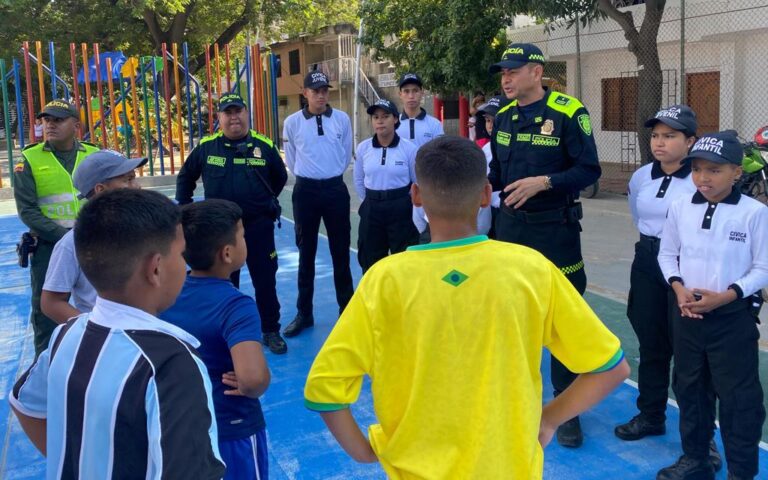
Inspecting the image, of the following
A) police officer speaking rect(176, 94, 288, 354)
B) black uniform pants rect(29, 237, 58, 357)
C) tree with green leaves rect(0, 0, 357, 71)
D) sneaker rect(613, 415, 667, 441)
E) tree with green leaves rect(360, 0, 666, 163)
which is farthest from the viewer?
tree with green leaves rect(0, 0, 357, 71)

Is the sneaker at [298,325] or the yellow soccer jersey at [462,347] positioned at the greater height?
the yellow soccer jersey at [462,347]

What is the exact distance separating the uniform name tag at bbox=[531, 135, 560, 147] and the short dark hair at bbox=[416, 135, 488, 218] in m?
1.88

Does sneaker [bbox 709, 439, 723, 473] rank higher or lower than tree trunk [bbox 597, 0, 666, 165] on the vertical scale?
lower

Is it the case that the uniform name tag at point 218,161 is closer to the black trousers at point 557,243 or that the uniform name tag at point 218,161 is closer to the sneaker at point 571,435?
the black trousers at point 557,243

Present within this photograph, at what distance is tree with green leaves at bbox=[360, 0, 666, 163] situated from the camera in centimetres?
1132

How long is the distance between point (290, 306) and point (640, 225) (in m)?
3.57

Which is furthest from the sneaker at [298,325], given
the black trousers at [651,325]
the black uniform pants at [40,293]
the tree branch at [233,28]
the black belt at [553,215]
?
the tree branch at [233,28]

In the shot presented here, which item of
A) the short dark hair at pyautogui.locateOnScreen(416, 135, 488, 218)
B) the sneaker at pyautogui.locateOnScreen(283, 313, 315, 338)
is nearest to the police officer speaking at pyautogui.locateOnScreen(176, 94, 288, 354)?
the sneaker at pyautogui.locateOnScreen(283, 313, 315, 338)

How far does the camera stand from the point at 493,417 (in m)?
1.76

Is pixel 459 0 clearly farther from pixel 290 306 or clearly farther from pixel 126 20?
pixel 126 20

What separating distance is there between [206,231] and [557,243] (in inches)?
78.6

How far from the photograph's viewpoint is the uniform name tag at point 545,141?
146 inches

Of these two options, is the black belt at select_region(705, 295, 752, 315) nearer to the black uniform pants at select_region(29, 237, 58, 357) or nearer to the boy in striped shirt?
the boy in striped shirt

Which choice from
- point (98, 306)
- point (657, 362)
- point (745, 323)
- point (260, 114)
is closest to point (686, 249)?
point (745, 323)
